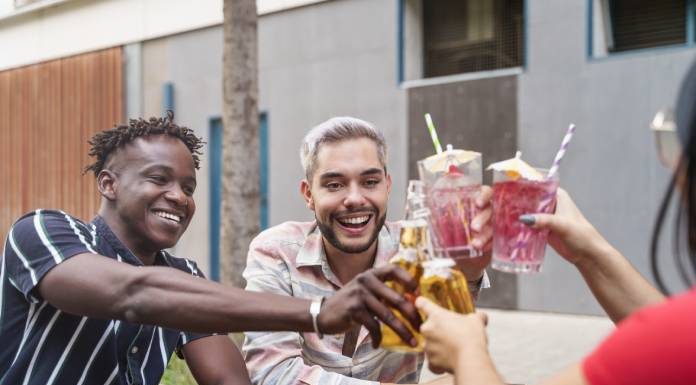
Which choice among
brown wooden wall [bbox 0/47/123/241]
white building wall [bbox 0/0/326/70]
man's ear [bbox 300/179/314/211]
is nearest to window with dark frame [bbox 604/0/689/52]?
white building wall [bbox 0/0/326/70]

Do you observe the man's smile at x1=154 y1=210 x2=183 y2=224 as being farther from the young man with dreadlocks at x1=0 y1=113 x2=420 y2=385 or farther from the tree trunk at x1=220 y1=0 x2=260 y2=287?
the tree trunk at x1=220 y1=0 x2=260 y2=287

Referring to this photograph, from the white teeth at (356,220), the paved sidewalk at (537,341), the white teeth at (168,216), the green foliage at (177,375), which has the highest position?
the white teeth at (168,216)

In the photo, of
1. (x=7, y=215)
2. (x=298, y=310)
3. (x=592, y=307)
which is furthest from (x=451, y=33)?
(x=7, y=215)

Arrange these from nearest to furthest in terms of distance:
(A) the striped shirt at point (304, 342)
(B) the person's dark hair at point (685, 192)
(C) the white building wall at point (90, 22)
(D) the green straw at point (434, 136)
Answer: (B) the person's dark hair at point (685, 192), (D) the green straw at point (434, 136), (A) the striped shirt at point (304, 342), (C) the white building wall at point (90, 22)

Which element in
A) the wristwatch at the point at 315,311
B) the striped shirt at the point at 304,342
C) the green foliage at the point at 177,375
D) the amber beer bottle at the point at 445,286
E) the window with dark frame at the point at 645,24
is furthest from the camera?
the window with dark frame at the point at 645,24

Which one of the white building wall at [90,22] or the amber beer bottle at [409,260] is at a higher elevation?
the white building wall at [90,22]

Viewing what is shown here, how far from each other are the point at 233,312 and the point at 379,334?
372 mm

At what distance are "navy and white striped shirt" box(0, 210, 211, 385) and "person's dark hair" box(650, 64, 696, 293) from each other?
4.59ft

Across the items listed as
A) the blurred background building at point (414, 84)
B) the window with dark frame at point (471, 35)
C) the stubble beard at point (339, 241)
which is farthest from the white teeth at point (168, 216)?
the window with dark frame at point (471, 35)

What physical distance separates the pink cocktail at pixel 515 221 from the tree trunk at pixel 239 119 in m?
3.66

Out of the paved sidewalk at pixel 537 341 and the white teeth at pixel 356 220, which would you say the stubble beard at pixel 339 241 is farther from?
the paved sidewalk at pixel 537 341

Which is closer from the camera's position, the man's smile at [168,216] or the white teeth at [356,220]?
the man's smile at [168,216]

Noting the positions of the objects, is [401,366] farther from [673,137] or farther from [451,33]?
[451,33]

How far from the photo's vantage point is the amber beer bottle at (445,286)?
177 cm
